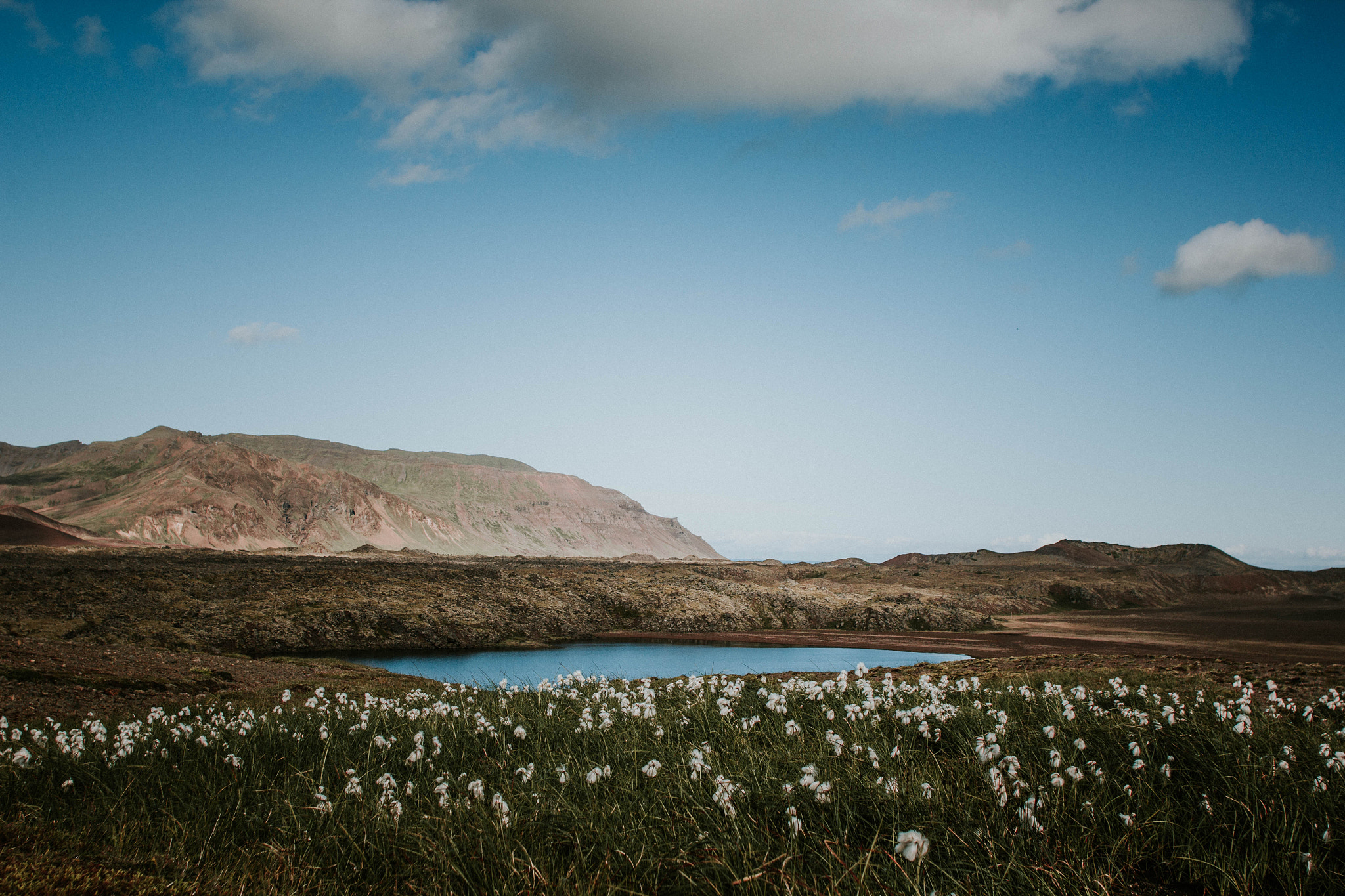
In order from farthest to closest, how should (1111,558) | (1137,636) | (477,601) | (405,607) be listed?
(1111,558) < (477,601) < (1137,636) < (405,607)

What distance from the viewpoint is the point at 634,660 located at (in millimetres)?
33312

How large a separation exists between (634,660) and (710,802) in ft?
92.5

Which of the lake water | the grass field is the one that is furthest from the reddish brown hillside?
the grass field

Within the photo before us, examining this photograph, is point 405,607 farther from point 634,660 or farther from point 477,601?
point 634,660

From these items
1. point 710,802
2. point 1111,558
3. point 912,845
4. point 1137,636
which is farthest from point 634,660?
point 1111,558

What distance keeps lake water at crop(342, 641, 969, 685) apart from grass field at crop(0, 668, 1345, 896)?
17060 mm

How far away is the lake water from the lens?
27766mm

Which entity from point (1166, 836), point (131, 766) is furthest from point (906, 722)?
point (131, 766)

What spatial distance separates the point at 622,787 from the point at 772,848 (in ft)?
5.96

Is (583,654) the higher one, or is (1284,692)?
(1284,692)

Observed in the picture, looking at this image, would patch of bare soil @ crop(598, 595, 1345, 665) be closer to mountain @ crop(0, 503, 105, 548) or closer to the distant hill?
the distant hill

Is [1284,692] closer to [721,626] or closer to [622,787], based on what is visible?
[622,787]

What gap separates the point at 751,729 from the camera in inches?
354

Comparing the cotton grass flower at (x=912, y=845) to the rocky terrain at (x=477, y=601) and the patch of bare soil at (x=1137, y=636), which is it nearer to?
the patch of bare soil at (x=1137, y=636)
